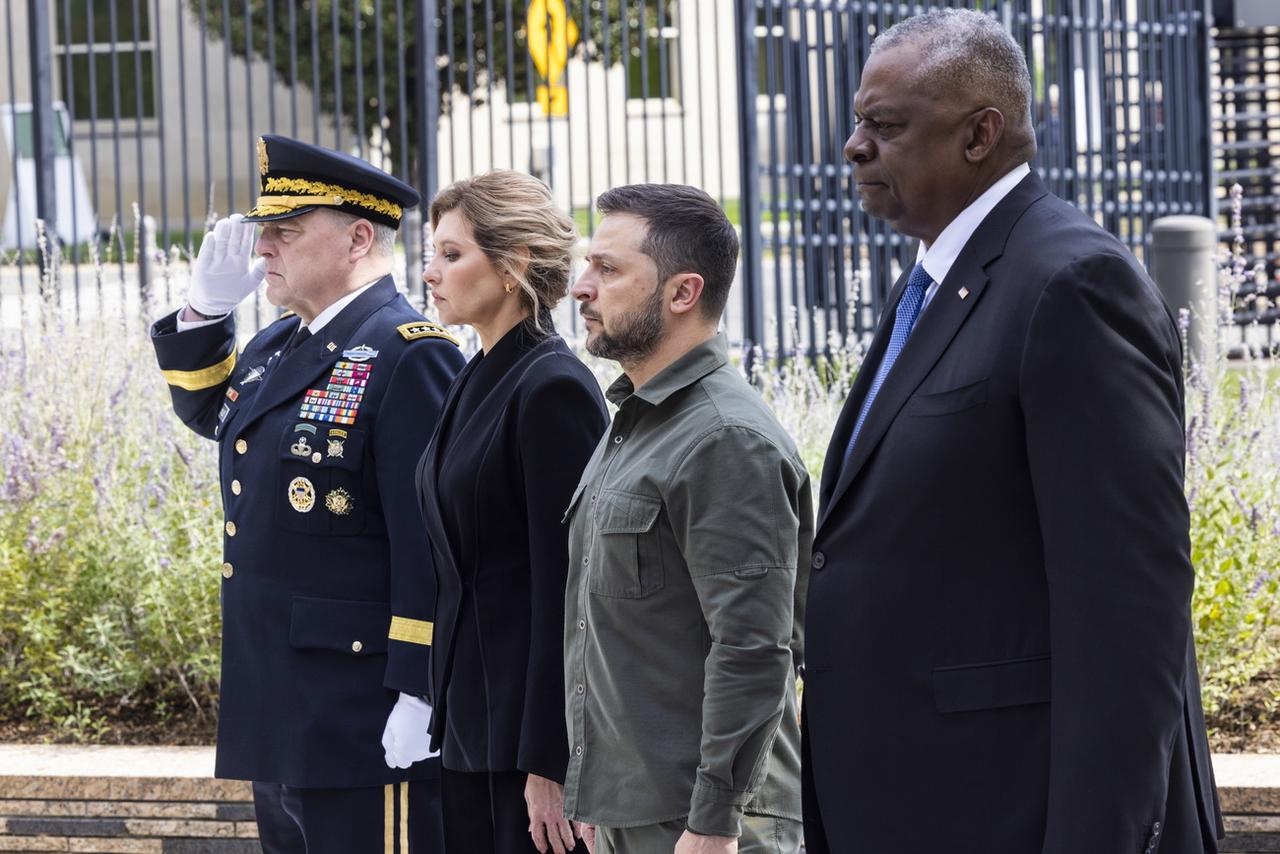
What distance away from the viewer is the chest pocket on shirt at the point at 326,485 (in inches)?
119

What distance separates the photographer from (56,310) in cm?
590

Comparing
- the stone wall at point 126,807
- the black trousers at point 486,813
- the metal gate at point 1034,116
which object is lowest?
the stone wall at point 126,807

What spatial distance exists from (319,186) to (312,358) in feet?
1.15

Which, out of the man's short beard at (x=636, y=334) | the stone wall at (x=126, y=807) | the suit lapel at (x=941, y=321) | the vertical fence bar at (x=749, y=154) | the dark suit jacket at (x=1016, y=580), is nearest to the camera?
the dark suit jacket at (x=1016, y=580)

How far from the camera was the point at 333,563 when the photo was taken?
3037 mm

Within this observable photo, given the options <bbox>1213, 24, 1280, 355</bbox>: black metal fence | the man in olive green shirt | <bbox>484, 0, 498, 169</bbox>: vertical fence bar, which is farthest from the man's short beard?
<bbox>1213, 24, 1280, 355</bbox>: black metal fence

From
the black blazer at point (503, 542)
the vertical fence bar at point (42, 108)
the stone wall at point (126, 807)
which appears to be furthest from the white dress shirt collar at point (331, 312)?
the vertical fence bar at point (42, 108)

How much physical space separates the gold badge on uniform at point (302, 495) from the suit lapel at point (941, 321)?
1293mm

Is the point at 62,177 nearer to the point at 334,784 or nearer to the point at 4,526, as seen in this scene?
the point at 4,526

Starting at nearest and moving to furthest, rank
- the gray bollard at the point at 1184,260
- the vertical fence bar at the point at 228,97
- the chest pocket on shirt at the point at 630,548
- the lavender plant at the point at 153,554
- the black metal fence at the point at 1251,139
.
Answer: the chest pocket on shirt at the point at 630,548
the lavender plant at the point at 153,554
the gray bollard at the point at 1184,260
the vertical fence bar at the point at 228,97
the black metal fence at the point at 1251,139

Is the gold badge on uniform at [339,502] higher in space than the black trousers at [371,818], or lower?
higher

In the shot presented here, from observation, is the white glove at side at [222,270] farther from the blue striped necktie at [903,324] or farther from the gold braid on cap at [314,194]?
the blue striped necktie at [903,324]

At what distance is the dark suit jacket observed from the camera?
1.80 metres

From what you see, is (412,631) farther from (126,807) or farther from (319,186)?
(126,807)
